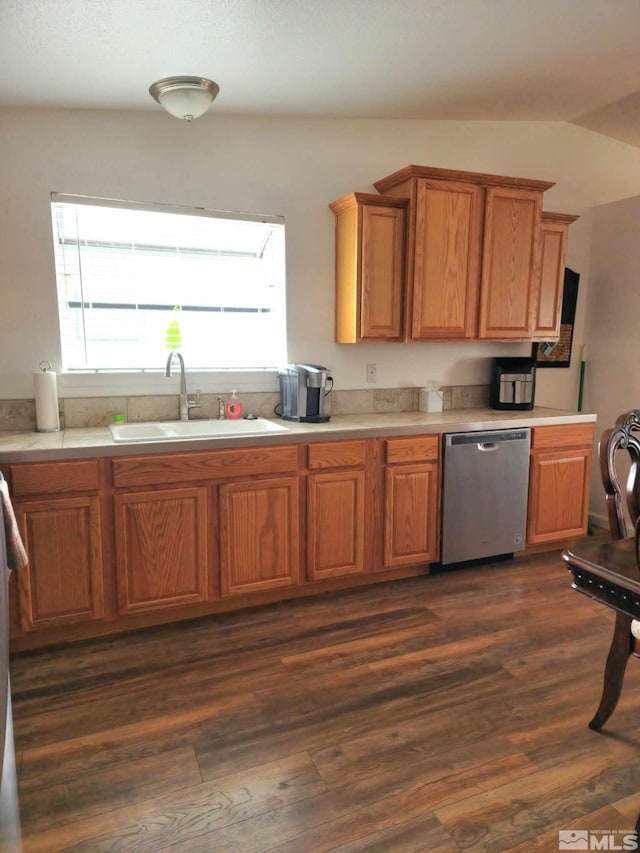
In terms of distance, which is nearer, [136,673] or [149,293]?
[136,673]

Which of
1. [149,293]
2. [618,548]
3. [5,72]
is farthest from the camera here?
[149,293]

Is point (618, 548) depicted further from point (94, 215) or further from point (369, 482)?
point (94, 215)

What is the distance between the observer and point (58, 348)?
2.80 metres

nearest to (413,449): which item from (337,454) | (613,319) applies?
(337,454)

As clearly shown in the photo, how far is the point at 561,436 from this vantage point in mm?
3387

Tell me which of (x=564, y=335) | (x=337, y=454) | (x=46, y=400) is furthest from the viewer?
(x=564, y=335)

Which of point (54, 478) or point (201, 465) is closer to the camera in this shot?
point (54, 478)

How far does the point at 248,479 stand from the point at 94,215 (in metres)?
1.56

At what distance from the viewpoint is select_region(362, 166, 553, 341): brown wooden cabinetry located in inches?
122

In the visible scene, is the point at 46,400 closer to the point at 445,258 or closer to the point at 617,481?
the point at 445,258

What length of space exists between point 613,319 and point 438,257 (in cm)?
164

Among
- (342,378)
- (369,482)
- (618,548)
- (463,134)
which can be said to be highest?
(463,134)

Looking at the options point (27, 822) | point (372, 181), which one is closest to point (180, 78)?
point (372, 181)
